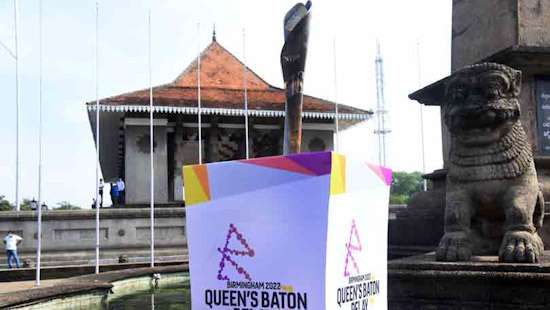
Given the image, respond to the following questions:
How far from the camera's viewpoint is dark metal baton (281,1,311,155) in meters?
5.13

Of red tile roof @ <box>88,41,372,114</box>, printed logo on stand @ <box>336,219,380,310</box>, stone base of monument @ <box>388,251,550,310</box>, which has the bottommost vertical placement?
stone base of monument @ <box>388,251,550,310</box>

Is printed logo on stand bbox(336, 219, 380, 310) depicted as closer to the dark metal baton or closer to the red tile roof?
the dark metal baton

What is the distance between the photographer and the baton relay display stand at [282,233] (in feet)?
4.28

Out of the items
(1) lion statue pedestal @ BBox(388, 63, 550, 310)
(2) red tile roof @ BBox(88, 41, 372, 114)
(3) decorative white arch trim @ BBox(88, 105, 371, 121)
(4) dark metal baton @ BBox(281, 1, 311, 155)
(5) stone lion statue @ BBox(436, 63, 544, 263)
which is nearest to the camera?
(1) lion statue pedestal @ BBox(388, 63, 550, 310)

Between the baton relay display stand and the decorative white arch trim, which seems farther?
the decorative white arch trim

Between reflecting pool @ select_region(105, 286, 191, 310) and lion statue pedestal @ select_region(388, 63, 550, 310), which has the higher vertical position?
lion statue pedestal @ select_region(388, 63, 550, 310)

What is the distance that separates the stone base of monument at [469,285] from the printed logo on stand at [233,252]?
94.7 inches

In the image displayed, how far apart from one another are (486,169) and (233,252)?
312cm

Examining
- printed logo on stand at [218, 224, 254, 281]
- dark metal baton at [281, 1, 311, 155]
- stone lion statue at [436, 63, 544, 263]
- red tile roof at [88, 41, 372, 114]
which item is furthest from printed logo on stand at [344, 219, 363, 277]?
red tile roof at [88, 41, 372, 114]

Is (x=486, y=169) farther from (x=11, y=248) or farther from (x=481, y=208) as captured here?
(x=11, y=248)

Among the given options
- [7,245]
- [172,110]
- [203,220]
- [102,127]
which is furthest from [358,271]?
[102,127]

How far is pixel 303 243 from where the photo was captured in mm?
1316

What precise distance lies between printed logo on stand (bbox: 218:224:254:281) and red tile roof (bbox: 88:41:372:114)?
16.2 m

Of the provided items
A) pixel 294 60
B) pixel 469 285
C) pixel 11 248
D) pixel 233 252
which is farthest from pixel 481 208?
pixel 11 248
